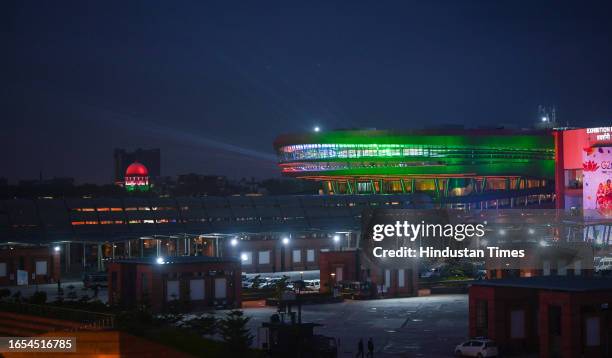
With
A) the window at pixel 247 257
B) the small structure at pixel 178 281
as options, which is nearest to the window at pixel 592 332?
A: the small structure at pixel 178 281

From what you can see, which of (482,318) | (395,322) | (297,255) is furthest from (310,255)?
(482,318)

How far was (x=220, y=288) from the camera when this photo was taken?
40250mm

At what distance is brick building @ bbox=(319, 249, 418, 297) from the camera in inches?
1720

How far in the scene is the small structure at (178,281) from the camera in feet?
127

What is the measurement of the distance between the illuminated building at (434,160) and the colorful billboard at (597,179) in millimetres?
17273

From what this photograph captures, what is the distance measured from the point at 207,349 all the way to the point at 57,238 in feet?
Answer: 112

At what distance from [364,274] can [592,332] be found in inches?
794

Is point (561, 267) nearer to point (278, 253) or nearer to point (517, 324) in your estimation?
Result: point (517, 324)

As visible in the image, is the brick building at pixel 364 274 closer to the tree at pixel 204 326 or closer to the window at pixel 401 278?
the window at pixel 401 278

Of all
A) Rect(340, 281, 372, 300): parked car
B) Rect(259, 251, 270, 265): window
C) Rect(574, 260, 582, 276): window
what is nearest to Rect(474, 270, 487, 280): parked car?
Rect(340, 281, 372, 300): parked car

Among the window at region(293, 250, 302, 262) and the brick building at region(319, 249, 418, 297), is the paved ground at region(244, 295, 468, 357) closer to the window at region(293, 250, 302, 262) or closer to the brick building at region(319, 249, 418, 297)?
the brick building at region(319, 249, 418, 297)

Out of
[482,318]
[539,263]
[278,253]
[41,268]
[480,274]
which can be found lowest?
[482,318]

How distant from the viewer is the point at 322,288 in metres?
44.5

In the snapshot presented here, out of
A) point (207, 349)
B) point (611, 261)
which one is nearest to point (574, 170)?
point (611, 261)
